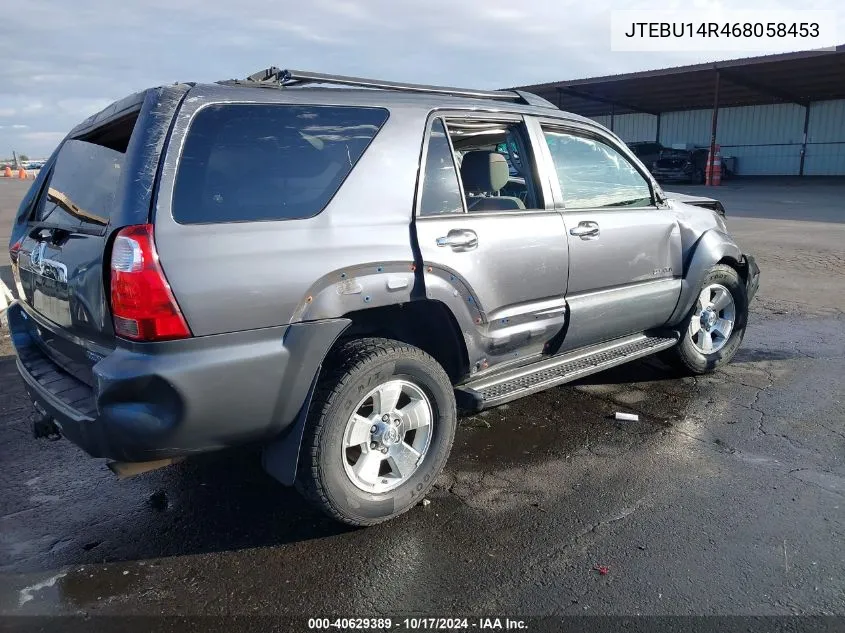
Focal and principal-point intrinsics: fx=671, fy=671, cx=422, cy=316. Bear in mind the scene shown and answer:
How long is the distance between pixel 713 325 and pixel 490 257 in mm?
2597

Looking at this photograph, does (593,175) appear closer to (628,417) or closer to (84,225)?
(628,417)

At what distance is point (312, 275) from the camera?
2760 millimetres

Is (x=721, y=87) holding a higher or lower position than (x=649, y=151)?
higher

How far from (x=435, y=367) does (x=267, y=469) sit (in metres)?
0.89

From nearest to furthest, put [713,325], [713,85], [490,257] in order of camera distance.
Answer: [490,257] < [713,325] < [713,85]

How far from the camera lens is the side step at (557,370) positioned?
3482 mm

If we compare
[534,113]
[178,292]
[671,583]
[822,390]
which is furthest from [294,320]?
[822,390]

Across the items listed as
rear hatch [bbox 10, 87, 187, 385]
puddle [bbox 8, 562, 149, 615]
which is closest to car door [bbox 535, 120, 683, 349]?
rear hatch [bbox 10, 87, 187, 385]

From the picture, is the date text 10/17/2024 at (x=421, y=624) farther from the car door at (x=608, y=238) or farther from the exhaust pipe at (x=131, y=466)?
the car door at (x=608, y=238)

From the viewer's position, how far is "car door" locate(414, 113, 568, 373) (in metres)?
3.25

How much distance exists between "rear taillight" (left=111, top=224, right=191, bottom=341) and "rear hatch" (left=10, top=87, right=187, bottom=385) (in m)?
0.07

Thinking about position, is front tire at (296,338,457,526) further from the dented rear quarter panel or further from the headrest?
the headrest

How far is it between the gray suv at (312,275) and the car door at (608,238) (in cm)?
2

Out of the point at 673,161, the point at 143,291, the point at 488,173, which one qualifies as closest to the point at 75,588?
the point at 143,291
